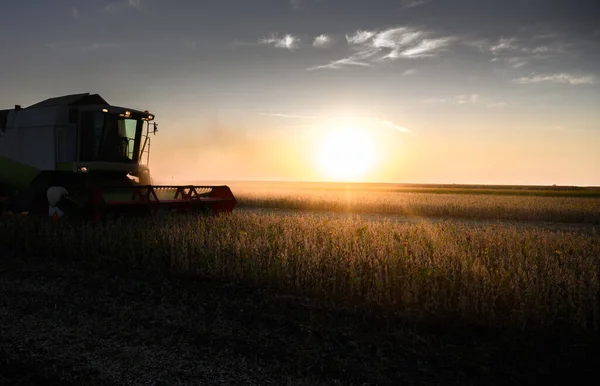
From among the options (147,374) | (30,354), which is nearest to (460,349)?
(147,374)

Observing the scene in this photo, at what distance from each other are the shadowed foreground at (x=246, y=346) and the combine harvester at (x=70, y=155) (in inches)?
237

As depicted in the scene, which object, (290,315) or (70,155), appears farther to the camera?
(70,155)

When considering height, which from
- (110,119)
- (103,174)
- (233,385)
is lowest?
(233,385)

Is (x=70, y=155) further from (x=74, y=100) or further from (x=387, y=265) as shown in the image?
(x=387, y=265)

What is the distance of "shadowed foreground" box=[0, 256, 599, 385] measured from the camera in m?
3.71

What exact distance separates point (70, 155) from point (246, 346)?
10.0 metres

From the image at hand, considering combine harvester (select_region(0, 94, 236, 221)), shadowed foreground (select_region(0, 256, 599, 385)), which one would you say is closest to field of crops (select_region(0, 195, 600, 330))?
shadowed foreground (select_region(0, 256, 599, 385))

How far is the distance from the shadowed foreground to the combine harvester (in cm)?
603

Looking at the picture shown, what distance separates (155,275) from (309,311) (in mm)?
3029

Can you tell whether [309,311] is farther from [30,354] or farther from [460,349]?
[30,354]

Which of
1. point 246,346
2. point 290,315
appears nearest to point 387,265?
point 290,315

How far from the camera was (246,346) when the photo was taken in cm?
429

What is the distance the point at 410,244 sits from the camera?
7.79 metres

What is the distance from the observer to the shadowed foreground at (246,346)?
3.71m
